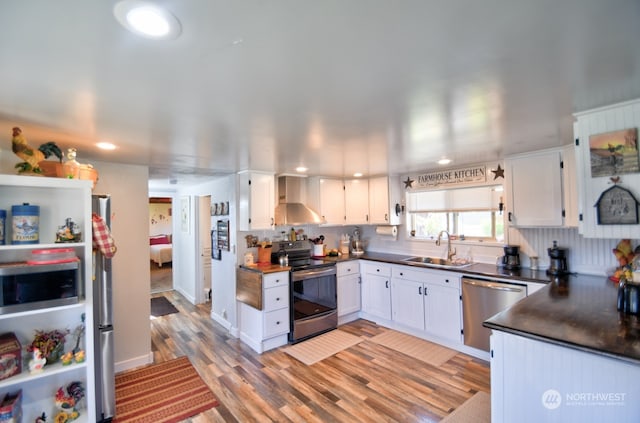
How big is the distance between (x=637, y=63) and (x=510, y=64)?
1.89 ft

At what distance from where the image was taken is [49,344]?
203 cm

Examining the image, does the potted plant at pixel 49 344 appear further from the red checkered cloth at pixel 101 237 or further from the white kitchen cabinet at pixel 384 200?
the white kitchen cabinet at pixel 384 200

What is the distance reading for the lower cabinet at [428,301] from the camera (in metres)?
3.48

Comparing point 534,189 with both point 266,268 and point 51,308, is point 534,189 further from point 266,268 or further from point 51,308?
point 51,308

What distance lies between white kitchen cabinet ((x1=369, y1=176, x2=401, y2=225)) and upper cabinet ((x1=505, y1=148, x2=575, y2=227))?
1.63 meters

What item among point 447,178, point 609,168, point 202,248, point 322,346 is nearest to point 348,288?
point 322,346

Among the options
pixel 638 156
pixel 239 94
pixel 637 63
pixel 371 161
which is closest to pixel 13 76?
pixel 239 94

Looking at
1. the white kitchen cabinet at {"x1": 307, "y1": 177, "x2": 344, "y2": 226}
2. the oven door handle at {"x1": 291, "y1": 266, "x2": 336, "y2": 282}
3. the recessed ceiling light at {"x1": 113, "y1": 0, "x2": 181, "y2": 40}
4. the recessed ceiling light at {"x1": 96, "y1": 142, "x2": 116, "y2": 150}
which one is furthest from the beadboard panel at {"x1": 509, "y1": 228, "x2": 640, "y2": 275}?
the recessed ceiling light at {"x1": 96, "y1": 142, "x2": 116, "y2": 150}

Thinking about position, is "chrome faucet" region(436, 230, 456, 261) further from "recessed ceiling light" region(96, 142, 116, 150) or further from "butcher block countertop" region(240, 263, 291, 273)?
"recessed ceiling light" region(96, 142, 116, 150)

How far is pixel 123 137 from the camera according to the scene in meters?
2.25

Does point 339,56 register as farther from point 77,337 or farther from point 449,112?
point 77,337

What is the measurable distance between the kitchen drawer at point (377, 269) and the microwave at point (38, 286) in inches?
135

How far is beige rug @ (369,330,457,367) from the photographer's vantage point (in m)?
3.34

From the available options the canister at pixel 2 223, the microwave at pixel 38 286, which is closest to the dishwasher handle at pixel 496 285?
the microwave at pixel 38 286
